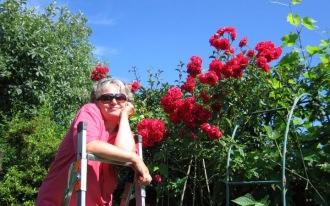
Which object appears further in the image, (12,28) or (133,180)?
(12,28)

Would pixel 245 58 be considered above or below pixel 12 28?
below

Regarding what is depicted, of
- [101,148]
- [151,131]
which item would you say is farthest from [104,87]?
[151,131]

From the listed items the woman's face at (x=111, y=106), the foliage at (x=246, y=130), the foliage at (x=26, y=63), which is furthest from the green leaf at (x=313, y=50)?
the foliage at (x=26, y=63)

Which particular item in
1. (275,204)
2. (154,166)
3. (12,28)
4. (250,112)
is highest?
(12,28)

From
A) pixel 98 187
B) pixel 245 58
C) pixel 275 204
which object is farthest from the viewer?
pixel 245 58

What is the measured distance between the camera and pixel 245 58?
150 inches

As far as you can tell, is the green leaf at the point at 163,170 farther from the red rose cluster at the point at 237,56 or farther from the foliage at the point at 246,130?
the red rose cluster at the point at 237,56

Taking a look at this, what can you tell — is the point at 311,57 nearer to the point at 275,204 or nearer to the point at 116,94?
the point at 275,204

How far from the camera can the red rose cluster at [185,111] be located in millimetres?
3670

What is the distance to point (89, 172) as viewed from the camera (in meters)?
2.21

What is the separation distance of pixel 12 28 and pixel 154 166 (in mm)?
5558

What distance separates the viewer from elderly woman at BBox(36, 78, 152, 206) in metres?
2.10

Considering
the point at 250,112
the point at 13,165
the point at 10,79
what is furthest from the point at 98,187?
the point at 10,79

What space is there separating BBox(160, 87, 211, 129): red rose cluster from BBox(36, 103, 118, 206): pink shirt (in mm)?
1452
